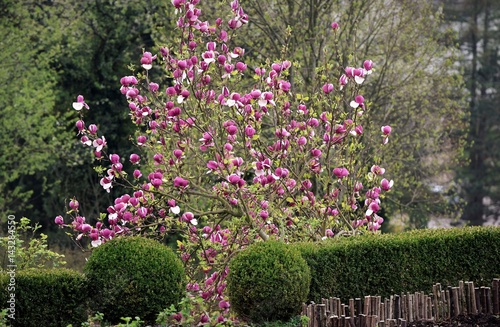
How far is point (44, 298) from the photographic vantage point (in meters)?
7.07

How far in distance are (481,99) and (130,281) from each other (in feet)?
77.1

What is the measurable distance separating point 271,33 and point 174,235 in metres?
4.88

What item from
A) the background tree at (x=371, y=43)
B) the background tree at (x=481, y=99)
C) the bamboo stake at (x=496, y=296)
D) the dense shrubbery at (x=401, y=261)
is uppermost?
the background tree at (x=481, y=99)

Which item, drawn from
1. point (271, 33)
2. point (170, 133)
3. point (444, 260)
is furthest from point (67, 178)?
point (444, 260)

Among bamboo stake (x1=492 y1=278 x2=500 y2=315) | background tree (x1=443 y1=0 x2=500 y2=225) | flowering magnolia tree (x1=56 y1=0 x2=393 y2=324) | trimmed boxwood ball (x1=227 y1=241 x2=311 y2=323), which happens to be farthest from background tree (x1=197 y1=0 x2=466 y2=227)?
background tree (x1=443 y1=0 x2=500 y2=225)

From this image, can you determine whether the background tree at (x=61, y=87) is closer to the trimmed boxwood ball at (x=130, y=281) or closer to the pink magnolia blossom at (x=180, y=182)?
the pink magnolia blossom at (x=180, y=182)

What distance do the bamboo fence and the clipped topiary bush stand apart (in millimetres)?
1958

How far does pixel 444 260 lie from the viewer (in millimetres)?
8648

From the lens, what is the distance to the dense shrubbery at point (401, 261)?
25.6ft

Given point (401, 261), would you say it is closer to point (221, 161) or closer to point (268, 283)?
point (268, 283)

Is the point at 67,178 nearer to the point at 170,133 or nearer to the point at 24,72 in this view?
the point at 24,72

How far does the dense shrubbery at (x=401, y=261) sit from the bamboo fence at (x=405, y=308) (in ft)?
0.68

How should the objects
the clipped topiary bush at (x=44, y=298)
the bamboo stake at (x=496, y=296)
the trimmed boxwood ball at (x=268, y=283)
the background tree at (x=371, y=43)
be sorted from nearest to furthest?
the clipped topiary bush at (x=44, y=298), the trimmed boxwood ball at (x=268, y=283), the bamboo stake at (x=496, y=296), the background tree at (x=371, y=43)

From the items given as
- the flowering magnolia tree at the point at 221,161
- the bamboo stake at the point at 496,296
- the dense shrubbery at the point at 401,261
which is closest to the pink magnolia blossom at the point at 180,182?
the flowering magnolia tree at the point at 221,161
